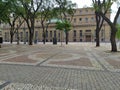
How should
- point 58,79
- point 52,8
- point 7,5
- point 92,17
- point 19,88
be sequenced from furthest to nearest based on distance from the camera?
point 92,17 → point 52,8 → point 7,5 → point 58,79 → point 19,88

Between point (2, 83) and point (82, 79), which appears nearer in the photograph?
point (2, 83)

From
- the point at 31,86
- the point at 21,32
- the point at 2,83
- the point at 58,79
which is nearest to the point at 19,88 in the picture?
the point at 31,86

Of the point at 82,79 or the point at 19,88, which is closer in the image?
the point at 19,88

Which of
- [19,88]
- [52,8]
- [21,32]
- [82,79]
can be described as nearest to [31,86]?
[19,88]

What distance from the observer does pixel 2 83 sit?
6.12 metres

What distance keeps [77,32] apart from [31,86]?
79.9 m

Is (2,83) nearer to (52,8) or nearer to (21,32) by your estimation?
(52,8)

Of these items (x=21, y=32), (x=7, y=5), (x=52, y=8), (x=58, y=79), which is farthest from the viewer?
(x=21, y=32)

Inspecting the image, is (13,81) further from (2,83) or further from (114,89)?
(114,89)

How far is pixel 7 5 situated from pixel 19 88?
750 inches

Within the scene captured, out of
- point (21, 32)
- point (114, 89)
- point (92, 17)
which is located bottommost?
point (114, 89)

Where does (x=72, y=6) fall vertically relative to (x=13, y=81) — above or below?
above

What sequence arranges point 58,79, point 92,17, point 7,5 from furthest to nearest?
point 92,17
point 7,5
point 58,79

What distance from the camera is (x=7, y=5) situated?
74.7 feet
